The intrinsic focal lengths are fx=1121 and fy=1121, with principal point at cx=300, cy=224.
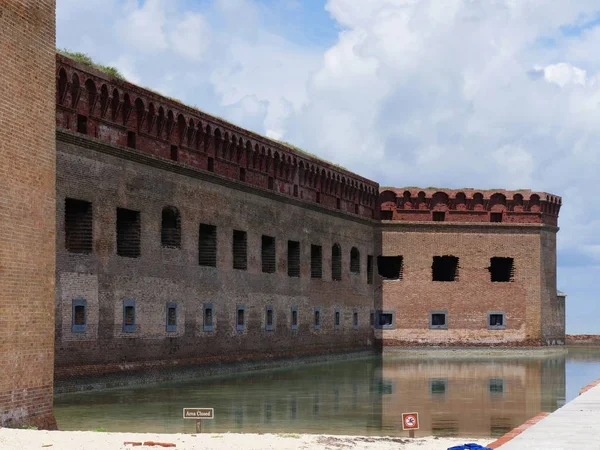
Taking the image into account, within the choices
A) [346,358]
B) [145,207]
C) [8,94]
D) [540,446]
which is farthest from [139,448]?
[346,358]

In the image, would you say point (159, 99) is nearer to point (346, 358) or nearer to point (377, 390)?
point (377, 390)

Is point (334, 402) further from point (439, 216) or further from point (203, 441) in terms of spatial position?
point (439, 216)

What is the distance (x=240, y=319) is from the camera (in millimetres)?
33625

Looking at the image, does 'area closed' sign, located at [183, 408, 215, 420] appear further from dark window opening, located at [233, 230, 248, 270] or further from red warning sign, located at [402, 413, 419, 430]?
dark window opening, located at [233, 230, 248, 270]

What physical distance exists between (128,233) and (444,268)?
2513cm

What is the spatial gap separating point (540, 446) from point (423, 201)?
3660 cm

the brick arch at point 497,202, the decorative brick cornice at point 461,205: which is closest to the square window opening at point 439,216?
the decorative brick cornice at point 461,205

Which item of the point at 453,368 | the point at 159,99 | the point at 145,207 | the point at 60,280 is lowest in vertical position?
the point at 453,368

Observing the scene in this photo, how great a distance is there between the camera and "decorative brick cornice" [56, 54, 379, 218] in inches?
997

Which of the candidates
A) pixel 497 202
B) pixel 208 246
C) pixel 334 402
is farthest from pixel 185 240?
pixel 497 202

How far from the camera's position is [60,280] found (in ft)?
78.7

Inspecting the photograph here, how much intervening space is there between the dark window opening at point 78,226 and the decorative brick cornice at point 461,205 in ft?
77.7

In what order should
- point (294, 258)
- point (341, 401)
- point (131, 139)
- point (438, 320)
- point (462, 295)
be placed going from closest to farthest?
point (341, 401) < point (131, 139) < point (294, 258) < point (462, 295) < point (438, 320)

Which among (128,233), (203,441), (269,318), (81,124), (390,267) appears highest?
(81,124)
